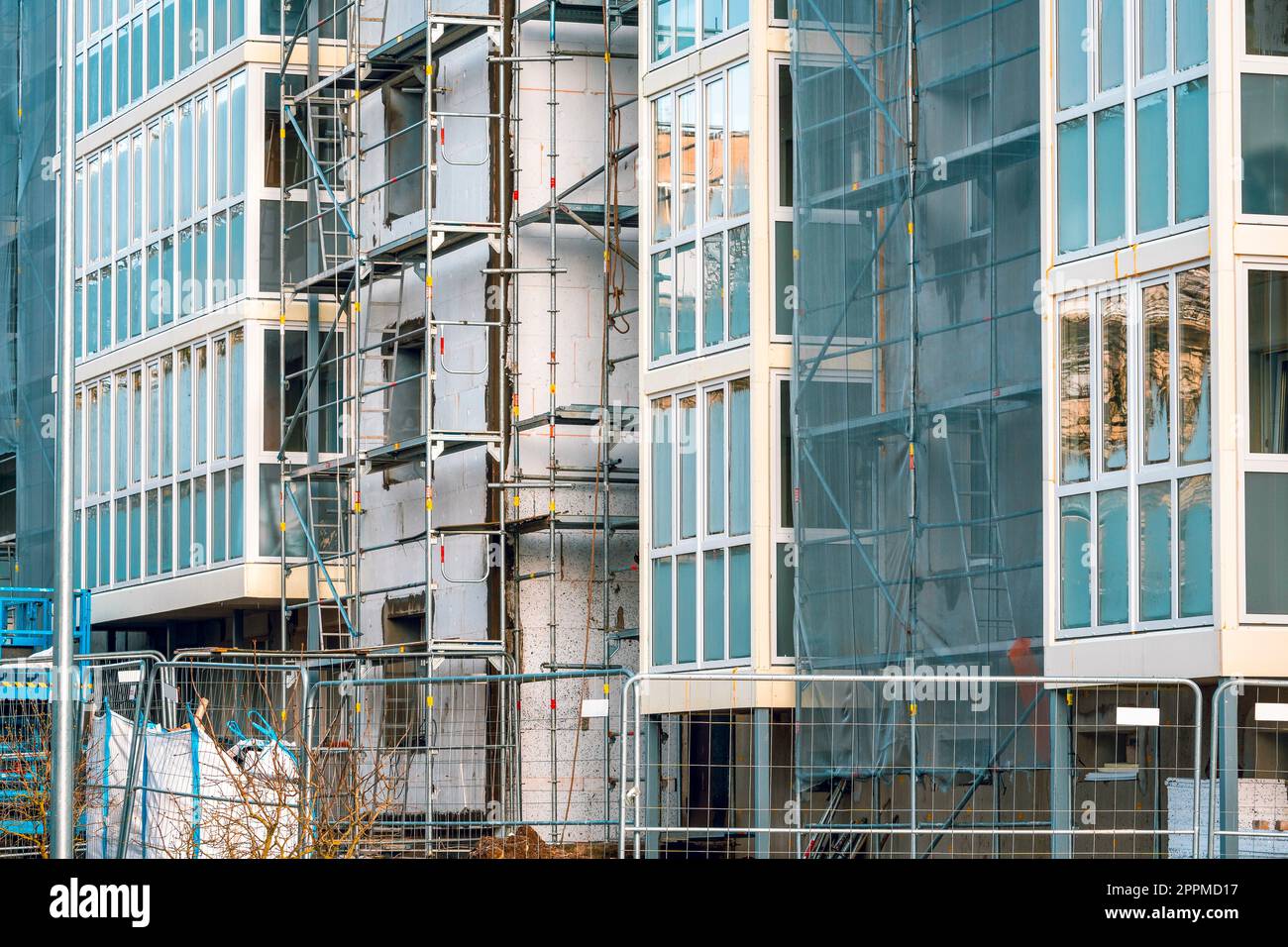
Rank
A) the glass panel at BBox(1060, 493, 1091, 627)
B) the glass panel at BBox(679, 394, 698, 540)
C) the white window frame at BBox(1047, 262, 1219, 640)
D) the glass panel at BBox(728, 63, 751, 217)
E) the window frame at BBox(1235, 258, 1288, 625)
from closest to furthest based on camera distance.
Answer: the window frame at BBox(1235, 258, 1288, 625) → the white window frame at BBox(1047, 262, 1219, 640) → the glass panel at BBox(1060, 493, 1091, 627) → the glass panel at BBox(728, 63, 751, 217) → the glass panel at BBox(679, 394, 698, 540)

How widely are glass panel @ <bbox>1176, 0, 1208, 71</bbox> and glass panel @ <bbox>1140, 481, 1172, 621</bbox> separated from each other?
3.31m

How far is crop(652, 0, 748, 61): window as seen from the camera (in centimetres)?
2533

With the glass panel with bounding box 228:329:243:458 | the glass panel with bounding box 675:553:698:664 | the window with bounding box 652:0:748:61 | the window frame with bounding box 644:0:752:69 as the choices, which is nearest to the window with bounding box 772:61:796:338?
the window frame with bounding box 644:0:752:69

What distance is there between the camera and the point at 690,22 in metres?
26.0

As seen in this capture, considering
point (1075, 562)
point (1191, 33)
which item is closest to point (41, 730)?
point (1075, 562)

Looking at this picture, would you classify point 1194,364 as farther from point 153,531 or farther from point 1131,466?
point 153,531

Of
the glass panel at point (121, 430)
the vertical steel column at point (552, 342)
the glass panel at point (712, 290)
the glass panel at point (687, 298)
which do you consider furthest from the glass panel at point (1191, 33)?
the glass panel at point (121, 430)

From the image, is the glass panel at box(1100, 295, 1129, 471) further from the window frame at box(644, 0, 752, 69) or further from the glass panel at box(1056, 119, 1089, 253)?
the window frame at box(644, 0, 752, 69)

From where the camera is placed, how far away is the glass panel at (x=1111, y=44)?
1888 cm

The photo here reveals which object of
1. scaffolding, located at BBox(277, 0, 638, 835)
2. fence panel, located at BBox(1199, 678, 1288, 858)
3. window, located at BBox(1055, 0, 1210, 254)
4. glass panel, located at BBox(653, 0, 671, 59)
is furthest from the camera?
scaffolding, located at BBox(277, 0, 638, 835)

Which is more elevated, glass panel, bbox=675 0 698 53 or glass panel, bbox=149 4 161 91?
glass panel, bbox=149 4 161 91

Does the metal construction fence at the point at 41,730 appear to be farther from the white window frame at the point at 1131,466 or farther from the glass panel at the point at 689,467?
the white window frame at the point at 1131,466

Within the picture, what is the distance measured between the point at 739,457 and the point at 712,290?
76.9 inches
